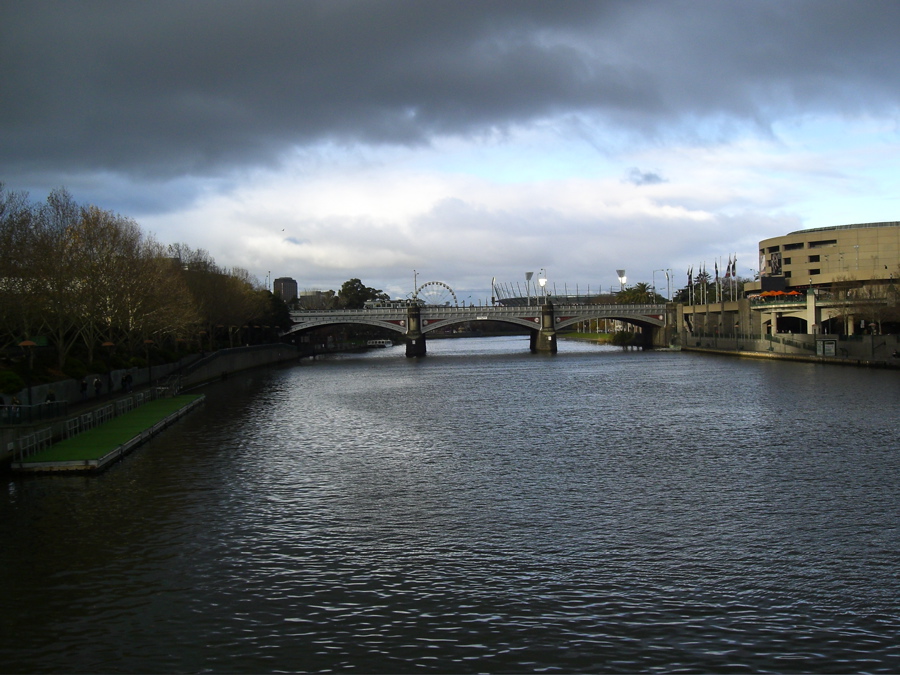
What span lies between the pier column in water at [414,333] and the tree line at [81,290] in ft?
164

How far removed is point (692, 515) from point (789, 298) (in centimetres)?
9015

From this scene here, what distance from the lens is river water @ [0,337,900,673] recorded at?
14.7m

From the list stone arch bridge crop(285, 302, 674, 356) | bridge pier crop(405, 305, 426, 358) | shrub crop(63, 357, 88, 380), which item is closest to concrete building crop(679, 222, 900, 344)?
stone arch bridge crop(285, 302, 674, 356)

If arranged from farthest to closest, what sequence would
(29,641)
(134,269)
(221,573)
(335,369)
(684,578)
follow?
1. (335,369)
2. (134,269)
3. (221,573)
4. (684,578)
5. (29,641)

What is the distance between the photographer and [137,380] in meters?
63.2

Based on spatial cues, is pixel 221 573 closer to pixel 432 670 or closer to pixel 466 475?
pixel 432 670

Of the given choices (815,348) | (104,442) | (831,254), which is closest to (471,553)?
(104,442)

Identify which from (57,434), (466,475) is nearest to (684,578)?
(466,475)

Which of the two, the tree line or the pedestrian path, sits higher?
the tree line

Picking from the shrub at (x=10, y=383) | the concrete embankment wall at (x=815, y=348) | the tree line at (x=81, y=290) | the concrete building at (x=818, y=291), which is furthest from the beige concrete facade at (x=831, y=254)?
the shrub at (x=10, y=383)

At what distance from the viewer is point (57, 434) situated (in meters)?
35.9

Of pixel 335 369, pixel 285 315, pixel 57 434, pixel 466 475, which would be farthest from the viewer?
pixel 285 315

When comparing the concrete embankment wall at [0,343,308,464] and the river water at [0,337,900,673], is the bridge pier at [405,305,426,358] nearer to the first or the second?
the concrete embankment wall at [0,343,308,464]

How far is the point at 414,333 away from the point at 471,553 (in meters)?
116
